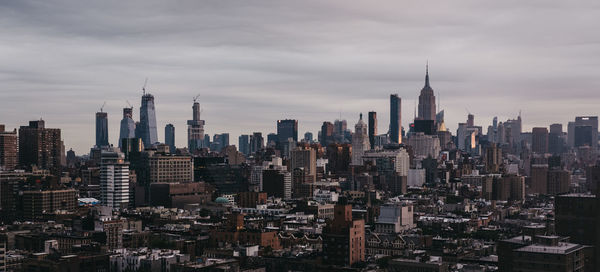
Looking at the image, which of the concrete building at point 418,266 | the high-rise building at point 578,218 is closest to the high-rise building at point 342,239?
the concrete building at point 418,266

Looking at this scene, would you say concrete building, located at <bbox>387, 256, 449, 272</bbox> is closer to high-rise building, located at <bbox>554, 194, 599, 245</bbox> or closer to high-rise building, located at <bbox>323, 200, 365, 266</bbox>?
high-rise building, located at <bbox>323, 200, 365, 266</bbox>

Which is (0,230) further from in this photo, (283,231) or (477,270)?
(477,270)

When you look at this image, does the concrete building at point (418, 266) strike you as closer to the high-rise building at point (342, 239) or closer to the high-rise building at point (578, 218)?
the high-rise building at point (342, 239)

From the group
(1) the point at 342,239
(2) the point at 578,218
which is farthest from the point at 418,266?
(2) the point at 578,218

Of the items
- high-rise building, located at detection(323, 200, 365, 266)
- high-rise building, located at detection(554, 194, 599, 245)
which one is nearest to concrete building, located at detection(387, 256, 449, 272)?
high-rise building, located at detection(323, 200, 365, 266)

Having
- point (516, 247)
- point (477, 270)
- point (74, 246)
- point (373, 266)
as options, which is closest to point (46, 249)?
point (74, 246)

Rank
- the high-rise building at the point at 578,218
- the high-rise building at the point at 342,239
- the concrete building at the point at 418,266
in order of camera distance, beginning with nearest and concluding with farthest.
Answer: the high-rise building at the point at 578,218, the concrete building at the point at 418,266, the high-rise building at the point at 342,239

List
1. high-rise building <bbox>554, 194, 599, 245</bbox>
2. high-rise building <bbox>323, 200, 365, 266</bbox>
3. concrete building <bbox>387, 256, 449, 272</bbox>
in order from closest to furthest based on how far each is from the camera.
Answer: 1. high-rise building <bbox>554, 194, 599, 245</bbox>
2. concrete building <bbox>387, 256, 449, 272</bbox>
3. high-rise building <bbox>323, 200, 365, 266</bbox>

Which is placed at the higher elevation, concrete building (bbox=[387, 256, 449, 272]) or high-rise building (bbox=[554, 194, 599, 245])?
high-rise building (bbox=[554, 194, 599, 245])
